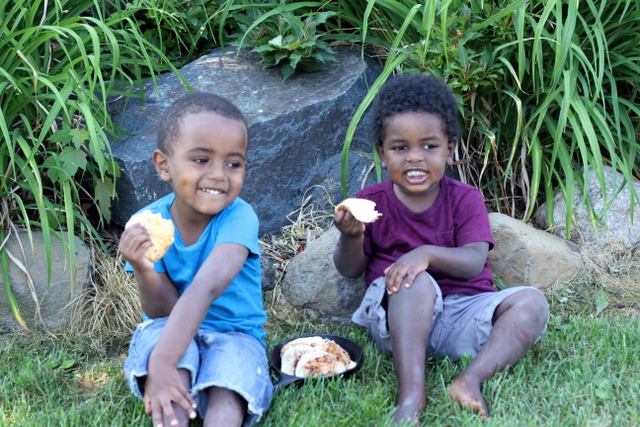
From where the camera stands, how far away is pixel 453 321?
2514 millimetres

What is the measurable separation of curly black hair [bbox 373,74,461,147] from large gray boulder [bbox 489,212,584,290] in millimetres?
702

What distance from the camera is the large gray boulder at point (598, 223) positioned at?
133 inches

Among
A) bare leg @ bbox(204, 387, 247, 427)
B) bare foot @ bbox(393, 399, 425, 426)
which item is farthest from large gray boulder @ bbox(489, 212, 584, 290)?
bare leg @ bbox(204, 387, 247, 427)

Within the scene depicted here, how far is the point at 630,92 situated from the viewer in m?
3.78

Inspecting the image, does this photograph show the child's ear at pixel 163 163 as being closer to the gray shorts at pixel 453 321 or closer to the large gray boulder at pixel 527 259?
the gray shorts at pixel 453 321

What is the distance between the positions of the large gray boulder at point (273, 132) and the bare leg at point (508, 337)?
1.31m

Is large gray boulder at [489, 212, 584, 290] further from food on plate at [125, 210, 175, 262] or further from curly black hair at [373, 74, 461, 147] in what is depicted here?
food on plate at [125, 210, 175, 262]

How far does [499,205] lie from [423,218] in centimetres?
108

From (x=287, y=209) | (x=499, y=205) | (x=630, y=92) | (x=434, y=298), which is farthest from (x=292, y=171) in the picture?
(x=630, y=92)

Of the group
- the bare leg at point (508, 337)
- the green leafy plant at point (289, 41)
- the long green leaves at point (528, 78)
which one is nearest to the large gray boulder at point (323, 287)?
the long green leaves at point (528, 78)

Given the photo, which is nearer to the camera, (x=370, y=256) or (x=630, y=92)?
(x=370, y=256)

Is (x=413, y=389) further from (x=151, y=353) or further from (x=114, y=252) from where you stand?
(x=114, y=252)

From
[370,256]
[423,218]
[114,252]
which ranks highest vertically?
[423,218]

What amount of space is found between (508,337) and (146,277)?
1.24 m
